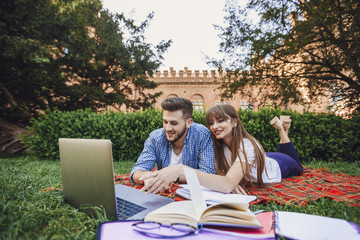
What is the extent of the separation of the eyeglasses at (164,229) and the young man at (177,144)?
1.24m

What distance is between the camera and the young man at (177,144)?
2332 mm

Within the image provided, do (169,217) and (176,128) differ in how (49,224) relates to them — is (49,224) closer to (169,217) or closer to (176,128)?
(169,217)

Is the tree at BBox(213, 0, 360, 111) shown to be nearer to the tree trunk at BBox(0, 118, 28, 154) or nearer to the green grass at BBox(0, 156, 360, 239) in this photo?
the green grass at BBox(0, 156, 360, 239)

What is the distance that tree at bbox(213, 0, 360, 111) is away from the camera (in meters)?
5.88

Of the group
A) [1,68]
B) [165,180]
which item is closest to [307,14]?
[165,180]

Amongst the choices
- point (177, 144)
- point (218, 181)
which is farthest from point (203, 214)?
point (177, 144)

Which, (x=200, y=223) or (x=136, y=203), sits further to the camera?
(x=136, y=203)

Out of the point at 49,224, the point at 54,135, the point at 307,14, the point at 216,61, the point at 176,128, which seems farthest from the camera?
the point at 216,61

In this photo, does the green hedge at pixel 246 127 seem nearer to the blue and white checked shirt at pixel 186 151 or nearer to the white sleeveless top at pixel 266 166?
the white sleeveless top at pixel 266 166

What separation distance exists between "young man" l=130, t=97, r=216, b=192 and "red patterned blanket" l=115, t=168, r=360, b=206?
35 cm

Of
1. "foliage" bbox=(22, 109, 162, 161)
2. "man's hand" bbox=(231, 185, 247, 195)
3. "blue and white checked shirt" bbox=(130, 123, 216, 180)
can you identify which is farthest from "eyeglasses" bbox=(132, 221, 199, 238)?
"foliage" bbox=(22, 109, 162, 161)

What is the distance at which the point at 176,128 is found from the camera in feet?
7.80

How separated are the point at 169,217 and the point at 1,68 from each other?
33.4 ft

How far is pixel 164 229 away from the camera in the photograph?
38.3 inches
